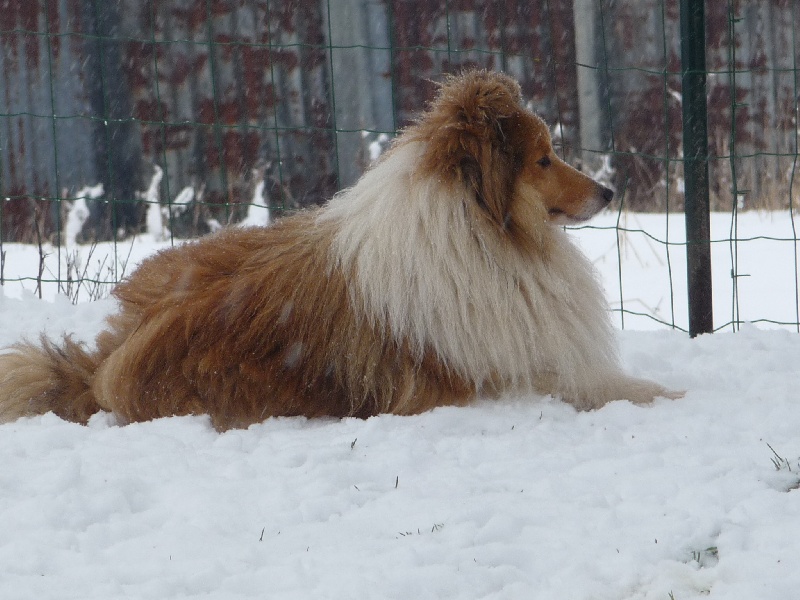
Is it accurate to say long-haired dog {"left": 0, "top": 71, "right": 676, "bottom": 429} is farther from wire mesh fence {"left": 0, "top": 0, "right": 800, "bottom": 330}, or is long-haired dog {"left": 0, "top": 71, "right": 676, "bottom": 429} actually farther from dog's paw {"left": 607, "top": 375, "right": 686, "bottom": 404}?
wire mesh fence {"left": 0, "top": 0, "right": 800, "bottom": 330}

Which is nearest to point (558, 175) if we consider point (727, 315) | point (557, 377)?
point (557, 377)

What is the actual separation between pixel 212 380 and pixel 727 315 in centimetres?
421

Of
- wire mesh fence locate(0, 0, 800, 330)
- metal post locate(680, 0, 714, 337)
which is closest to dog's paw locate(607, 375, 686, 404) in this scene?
metal post locate(680, 0, 714, 337)

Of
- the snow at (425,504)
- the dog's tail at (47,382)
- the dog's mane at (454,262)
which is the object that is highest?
the dog's mane at (454,262)

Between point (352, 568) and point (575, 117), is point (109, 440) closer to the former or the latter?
point (352, 568)

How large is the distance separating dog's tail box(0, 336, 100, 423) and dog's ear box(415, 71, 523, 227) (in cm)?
151

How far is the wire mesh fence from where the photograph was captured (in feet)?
24.0

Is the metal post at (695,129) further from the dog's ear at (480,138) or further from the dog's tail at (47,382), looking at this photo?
the dog's tail at (47,382)

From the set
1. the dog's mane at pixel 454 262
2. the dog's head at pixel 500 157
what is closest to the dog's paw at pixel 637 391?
the dog's mane at pixel 454 262

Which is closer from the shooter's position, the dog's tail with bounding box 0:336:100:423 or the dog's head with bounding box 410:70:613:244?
the dog's head with bounding box 410:70:613:244

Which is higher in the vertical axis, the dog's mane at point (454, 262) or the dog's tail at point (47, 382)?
the dog's mane at point (454, 262)

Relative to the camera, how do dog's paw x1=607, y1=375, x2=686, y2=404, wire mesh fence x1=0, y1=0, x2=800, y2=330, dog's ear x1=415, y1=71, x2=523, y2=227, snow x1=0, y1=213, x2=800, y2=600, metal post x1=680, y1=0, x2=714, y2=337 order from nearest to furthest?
snow x1=0, y1=213, x2=800, y2=600 < dog's ear x1=415, y1=71, x2=523, y2=227 < dog's paw x1=607, y1=375, x2=686, y2=404 < metal post x1=680, y1=0, x2=714, y2=337 < wire mesh fence x1=0, y1=0, x2=800, y2=330

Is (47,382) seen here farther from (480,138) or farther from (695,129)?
(695,129)

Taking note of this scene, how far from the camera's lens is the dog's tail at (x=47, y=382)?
3.68m
